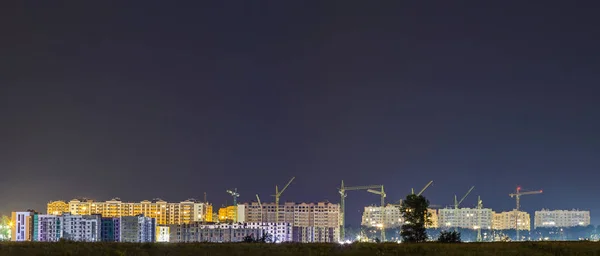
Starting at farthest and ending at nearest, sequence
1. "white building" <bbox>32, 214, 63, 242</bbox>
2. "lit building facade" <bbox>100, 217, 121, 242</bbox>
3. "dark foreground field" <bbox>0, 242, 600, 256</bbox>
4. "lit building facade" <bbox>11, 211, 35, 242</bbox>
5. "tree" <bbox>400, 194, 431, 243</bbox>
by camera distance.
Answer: "lit building facade" <bbox>100, 217, 121, 242</bbox>
"lit building facade" <bbox>11, 211, 35, 242</bbox>
"white building" <bbox>32, 214, 63, 242</bbox>
"tree" <bbox>400, 194, 431, 243</bbox>
"dark foreground field" <bbox>0, 242, 600, 256</bbox>

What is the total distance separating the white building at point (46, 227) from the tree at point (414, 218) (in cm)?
12267

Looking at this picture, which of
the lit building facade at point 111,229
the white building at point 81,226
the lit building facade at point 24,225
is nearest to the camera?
the white building at point 81,226

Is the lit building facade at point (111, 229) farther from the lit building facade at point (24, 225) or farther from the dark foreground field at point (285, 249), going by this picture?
the dark foreground field at point (285, 249)

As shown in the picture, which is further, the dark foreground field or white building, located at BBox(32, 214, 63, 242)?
white building, located at BBox(32, 214, 63, 242)

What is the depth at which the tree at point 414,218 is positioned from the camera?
47.8 meters

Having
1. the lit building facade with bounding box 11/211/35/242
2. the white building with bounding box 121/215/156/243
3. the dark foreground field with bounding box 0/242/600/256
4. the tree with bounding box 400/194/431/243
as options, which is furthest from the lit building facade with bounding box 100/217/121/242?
the dark foreground field with bounding box 0/242/600/256

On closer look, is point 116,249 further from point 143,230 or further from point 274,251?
point 143,230

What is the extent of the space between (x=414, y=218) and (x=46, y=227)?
12563 cm

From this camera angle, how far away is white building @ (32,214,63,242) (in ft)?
513

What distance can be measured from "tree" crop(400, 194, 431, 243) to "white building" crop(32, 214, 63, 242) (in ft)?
402

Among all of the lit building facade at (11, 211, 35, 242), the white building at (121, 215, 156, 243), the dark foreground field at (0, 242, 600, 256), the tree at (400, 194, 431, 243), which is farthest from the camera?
the white building at (121, 215, 156, 243)

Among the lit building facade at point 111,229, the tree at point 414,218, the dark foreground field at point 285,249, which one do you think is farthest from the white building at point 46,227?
the dark foreground field at point 285,249

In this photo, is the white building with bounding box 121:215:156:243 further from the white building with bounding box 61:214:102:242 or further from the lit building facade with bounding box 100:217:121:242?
the white building with bounding box 61:214:102:242

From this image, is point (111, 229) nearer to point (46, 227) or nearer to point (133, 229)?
point (133, 229)
